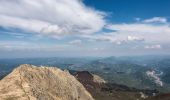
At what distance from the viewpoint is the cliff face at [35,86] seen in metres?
131

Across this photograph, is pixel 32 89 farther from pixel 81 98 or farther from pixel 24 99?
pixel 81 98

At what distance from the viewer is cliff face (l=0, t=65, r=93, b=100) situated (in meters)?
131

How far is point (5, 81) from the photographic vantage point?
143 meters

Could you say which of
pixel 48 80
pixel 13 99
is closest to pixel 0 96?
pixel 13 99

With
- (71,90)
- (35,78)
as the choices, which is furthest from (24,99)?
(71,90)

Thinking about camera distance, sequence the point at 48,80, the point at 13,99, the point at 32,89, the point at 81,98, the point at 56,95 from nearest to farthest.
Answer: the point at 13,99, the point at 32,89, the point at 56,95, the point at 48,80, the point at 81,98

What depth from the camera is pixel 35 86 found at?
146 m

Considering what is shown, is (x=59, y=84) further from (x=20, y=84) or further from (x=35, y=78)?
(x=20, y=84)

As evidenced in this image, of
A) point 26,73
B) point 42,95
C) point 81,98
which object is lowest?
point 81,98

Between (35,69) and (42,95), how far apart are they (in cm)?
4109

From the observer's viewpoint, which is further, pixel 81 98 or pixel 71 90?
pixel 81 98

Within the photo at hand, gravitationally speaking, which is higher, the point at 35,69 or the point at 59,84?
the point at 35,69

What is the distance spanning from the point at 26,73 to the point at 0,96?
35.2m

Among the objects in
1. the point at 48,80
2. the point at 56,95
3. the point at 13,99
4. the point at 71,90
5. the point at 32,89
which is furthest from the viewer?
the point at 71,90
